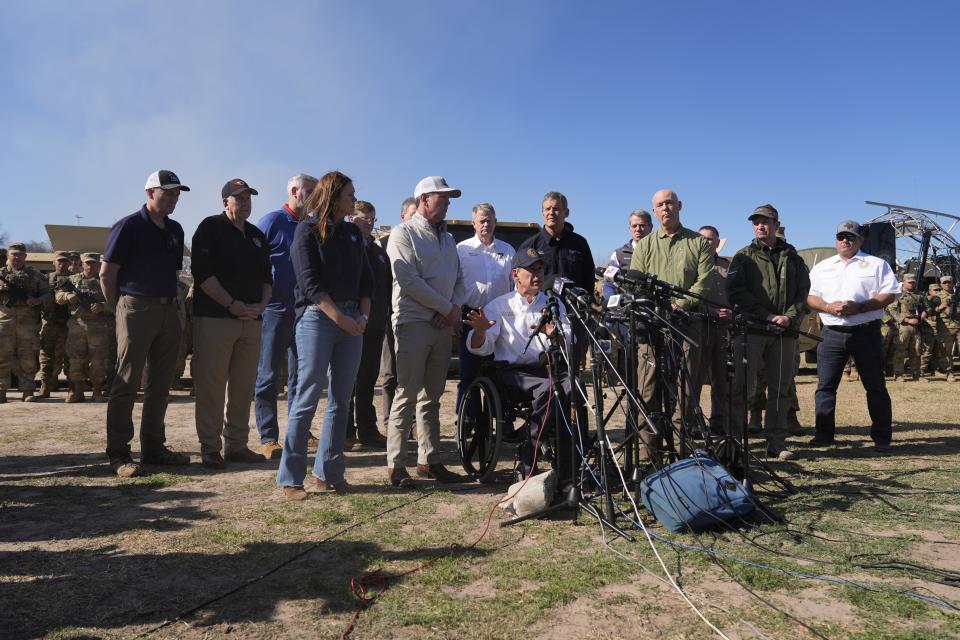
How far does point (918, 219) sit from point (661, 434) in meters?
36.4

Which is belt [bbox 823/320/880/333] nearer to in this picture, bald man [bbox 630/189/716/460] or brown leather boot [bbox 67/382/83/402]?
bald man [bbox 630/189/716/460]

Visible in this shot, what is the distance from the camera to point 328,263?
14.3ft

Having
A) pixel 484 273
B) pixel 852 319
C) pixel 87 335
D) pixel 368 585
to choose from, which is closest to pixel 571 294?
pixel 484 273

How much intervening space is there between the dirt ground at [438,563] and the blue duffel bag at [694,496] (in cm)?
10

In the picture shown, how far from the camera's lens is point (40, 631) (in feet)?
8.19

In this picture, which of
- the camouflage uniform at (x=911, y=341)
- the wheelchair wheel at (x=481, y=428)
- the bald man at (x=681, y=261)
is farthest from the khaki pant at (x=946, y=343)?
the wheelchair wheel at (x=481, y=428)

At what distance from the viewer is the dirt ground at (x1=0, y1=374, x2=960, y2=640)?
2602 millimetres

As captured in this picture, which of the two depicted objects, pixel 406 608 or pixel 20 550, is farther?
pixel 20 550

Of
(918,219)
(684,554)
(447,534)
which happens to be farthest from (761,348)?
(918,219)

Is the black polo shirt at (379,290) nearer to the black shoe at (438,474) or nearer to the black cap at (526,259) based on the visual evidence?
the black cap at (526,259)

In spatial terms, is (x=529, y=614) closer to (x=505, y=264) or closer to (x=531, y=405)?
(x=531, y=405)

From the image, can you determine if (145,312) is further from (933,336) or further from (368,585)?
(933,336)

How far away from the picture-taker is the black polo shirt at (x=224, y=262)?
17.1 feet

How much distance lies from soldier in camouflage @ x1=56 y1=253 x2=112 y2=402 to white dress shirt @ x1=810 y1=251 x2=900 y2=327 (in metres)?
8.84
